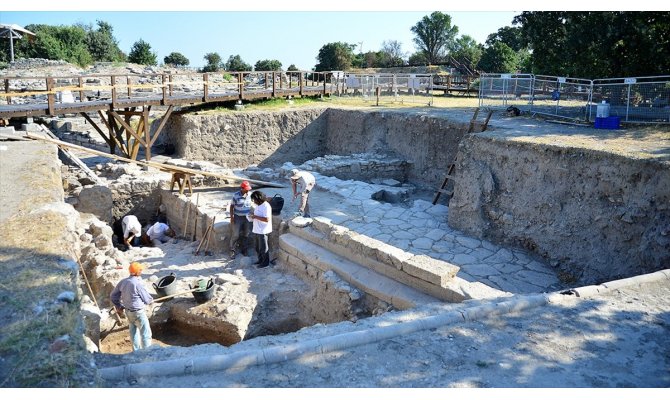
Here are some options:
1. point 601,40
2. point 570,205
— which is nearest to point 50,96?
point 570,205

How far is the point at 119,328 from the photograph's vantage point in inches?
316

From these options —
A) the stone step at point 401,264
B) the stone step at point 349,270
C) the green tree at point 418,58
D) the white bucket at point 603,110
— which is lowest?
the stone step at point 349,270

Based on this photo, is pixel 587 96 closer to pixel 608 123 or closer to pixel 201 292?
pixel 608 123

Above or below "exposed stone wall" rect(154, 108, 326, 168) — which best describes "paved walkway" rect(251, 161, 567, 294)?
below

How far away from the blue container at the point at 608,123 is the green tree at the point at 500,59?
24948 millimetres

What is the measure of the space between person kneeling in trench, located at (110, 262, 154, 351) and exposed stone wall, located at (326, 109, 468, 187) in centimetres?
970

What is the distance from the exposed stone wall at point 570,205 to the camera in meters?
8.16

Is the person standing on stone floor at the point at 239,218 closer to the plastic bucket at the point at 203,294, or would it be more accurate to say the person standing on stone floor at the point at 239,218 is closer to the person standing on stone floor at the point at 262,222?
the person standing on stone floor at the point at 262,222

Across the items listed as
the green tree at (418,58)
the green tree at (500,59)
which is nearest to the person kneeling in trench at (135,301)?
the green tree at (500,59)

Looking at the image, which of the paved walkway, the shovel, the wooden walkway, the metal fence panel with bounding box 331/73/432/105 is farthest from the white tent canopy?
the shovel

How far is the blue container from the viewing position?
1225 cm

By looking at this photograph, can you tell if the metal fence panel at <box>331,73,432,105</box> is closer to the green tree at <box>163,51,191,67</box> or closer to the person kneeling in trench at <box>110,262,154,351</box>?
the person kneeling in trench at <box>110,262,154,351</box>

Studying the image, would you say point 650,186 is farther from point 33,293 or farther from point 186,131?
point 186,131

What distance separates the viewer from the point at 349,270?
27.2 ft
